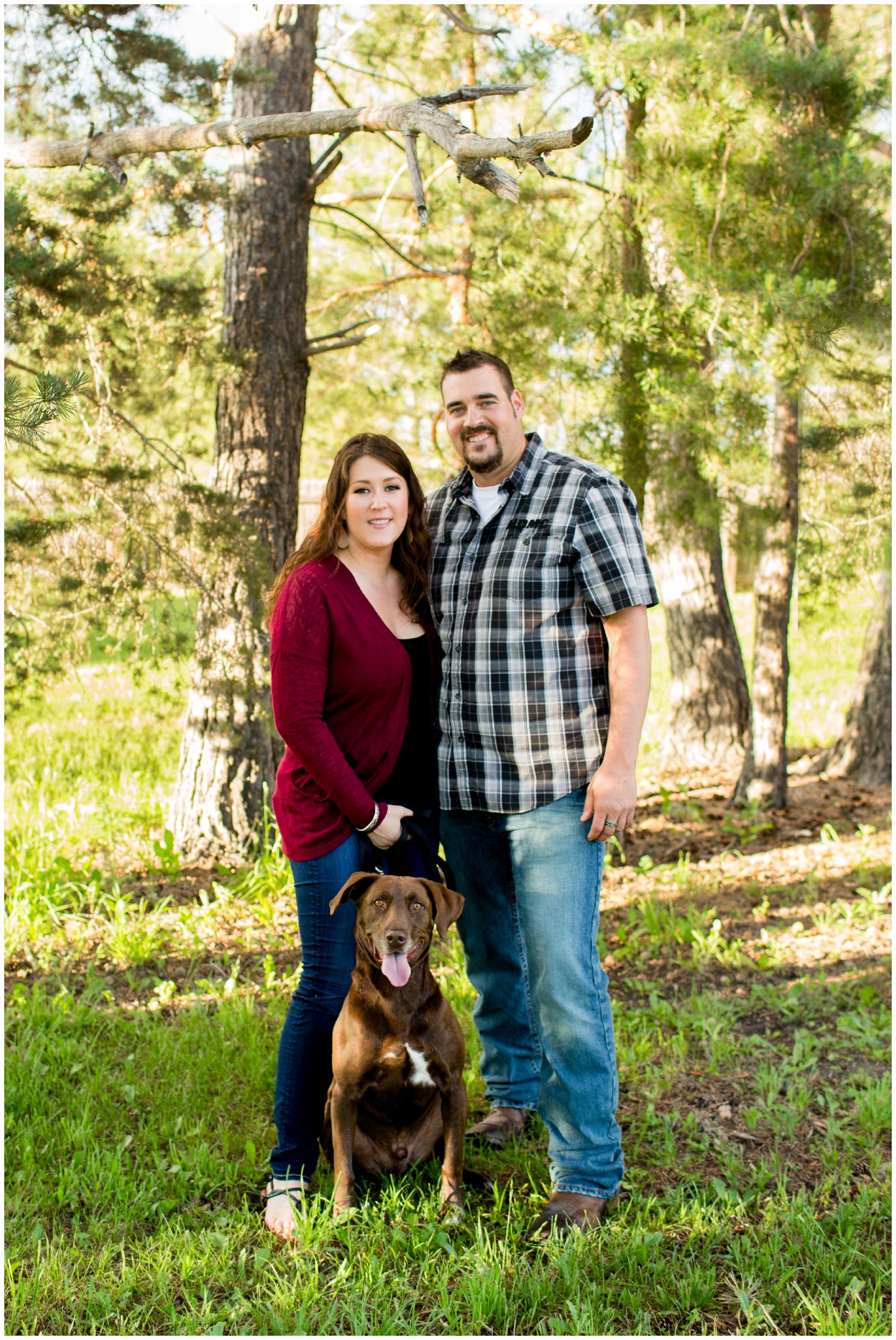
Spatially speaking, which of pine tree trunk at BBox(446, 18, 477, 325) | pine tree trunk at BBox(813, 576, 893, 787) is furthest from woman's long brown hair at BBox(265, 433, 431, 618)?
pine tree trunk at BBox(813, 576, 893, 787)

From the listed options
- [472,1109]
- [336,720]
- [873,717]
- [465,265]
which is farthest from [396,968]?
[873,717]

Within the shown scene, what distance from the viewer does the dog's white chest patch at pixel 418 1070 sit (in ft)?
9.00

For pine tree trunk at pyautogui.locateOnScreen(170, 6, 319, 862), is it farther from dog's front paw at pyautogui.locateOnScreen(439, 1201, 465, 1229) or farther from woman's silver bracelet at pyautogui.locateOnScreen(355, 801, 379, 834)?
dog's front paw at pyautogui.locateOnScreen(439, 1201, 465, 1229)

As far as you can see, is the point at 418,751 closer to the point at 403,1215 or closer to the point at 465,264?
the point at 403,1215

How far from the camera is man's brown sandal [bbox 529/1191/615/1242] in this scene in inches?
107

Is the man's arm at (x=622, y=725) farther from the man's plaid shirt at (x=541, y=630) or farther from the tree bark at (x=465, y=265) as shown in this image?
the tree bark at (x=465, y=265)

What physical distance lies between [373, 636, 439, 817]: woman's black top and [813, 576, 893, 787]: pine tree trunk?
16.6 feet

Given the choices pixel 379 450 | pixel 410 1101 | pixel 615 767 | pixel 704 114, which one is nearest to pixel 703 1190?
pixel 410 1101

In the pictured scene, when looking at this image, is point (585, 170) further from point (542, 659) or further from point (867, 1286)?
point (867, 1286)

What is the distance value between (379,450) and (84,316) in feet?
6.74

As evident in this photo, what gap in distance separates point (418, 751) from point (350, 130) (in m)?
2.25

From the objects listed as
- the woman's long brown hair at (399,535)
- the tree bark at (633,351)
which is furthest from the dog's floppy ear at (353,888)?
the tree bark at (633,351)

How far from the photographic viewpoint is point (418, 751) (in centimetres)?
310

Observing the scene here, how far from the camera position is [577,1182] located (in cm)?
286
